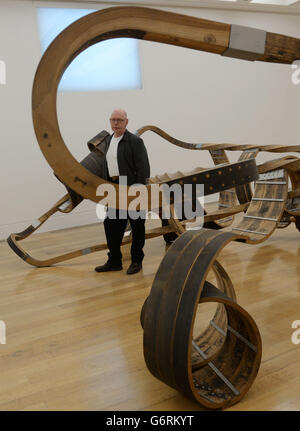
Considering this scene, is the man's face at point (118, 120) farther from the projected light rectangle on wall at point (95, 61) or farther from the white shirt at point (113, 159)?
the projected light rectangle on wall at point (95, 61)

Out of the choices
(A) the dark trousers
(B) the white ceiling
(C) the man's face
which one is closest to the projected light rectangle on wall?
(B) the white ceiling

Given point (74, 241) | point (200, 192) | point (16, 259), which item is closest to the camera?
point (200, 192)

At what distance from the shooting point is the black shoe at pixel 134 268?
4.09 meters

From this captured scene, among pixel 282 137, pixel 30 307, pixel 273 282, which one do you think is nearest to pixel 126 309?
pixel 30 307

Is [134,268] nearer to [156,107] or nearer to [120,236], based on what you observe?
[120,236]

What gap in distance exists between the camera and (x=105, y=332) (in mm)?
2840

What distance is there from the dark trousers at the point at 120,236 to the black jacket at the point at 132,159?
37 cm

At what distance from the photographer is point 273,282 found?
3.50m

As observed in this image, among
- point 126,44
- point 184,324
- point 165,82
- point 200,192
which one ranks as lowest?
point 184,324

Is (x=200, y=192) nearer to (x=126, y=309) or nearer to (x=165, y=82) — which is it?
(x=126, y=309)

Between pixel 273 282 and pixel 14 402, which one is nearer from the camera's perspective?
pixel 14 402

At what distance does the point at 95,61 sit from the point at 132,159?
10.2 ft

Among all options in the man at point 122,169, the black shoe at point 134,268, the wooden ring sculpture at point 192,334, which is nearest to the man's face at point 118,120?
the man at point 122,169

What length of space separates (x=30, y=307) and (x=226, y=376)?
6.16 feet
